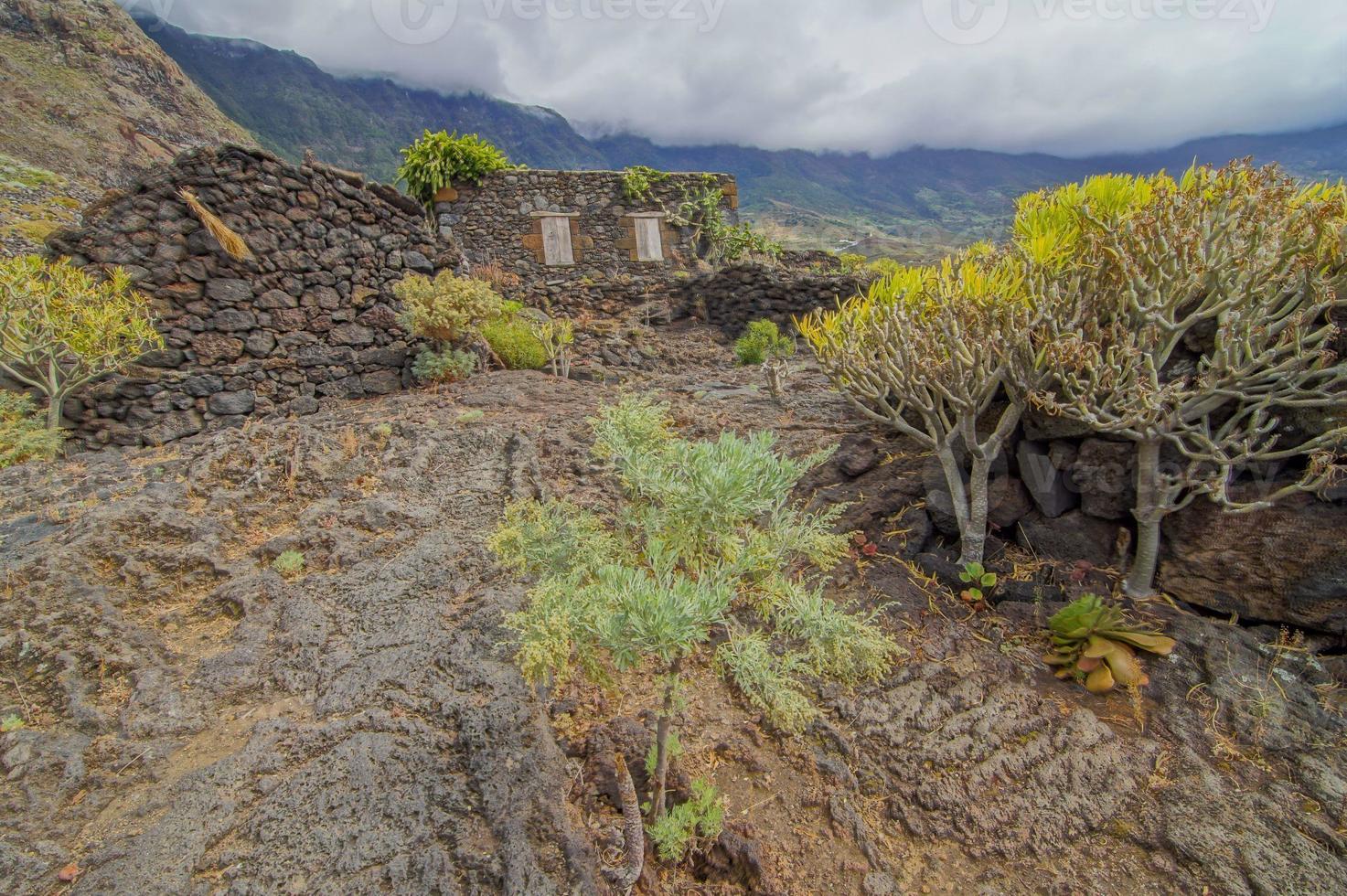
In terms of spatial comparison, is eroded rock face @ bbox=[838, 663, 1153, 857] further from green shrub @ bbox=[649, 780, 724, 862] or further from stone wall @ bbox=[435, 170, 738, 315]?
stone wall @ bbox=[435, 170, 738, 315]

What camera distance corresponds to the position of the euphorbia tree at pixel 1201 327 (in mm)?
2918

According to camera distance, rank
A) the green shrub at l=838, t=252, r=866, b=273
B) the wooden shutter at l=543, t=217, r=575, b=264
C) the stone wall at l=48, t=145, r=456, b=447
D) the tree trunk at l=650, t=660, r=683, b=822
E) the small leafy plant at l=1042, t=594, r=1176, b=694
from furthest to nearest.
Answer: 1. the green shrub at l=838, t=252, r=866, b=273
2. the wooden shutter at l=543, t=217, r=575, b=264
3. the stone wall at l=48, t=145, r=456, b=447
4. the small leafy plant at l=1042, t=594, r=1176, b=694
5. the tree trunk at l=650, t=660, r=683, b=822

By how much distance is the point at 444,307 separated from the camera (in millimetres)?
7594

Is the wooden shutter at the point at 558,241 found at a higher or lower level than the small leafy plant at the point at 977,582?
higher

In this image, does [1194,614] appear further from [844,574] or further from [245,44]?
[245,44]

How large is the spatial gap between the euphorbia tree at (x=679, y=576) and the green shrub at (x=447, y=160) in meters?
13.6

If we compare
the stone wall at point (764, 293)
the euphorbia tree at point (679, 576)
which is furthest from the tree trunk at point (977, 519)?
the stone wall at point (764, 293)

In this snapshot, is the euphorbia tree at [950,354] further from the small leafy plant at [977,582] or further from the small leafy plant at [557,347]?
the small leafy plant at [557,347]

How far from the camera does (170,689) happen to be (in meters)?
2.78

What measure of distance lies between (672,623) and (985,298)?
3.01 metres

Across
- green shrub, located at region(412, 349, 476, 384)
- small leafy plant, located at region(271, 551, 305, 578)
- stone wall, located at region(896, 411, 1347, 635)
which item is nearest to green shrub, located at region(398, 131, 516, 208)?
green shrub, located at region(412, 349, 476, 384)

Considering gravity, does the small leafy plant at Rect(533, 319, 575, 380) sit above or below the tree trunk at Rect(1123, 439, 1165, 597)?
above

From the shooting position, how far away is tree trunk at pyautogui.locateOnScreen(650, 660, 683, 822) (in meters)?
2.00

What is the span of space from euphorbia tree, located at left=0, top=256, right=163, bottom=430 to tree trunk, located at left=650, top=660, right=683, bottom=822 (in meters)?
7.40
